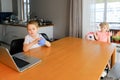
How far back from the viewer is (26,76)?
3.39 feet

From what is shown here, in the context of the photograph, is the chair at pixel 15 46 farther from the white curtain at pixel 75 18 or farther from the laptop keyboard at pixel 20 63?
the white curtain at pixel 75 18

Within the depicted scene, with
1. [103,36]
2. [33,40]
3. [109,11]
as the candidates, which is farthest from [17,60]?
[109,11]

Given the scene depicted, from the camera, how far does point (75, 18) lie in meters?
3.30

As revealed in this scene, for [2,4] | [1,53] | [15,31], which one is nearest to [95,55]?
[1,53]

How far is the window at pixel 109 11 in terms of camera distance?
2.98 meters

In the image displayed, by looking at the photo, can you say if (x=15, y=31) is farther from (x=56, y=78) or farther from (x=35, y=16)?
(x=56, y=78)

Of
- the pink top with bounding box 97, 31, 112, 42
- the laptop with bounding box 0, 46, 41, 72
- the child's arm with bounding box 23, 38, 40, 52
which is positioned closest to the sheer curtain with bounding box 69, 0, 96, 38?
the pink top with bounding box 97, 31, 112, 42

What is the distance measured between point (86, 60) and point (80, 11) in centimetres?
201

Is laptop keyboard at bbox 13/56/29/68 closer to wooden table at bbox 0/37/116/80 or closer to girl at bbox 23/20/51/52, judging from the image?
wooden table at bbox 0/37/116/80

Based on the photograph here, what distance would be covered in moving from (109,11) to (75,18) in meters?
0.72

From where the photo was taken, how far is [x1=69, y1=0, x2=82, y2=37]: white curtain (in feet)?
10.6

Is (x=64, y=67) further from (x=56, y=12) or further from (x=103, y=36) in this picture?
(x=56, y=12)

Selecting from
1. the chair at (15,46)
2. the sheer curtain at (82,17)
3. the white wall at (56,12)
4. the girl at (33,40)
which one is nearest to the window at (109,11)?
the sheer curtain at (82,17)

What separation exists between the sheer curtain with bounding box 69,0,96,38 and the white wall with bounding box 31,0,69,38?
0.27 metres
